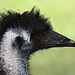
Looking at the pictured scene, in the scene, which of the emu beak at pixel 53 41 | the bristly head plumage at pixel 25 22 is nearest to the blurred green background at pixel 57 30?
the emu beak at pixel 53 41

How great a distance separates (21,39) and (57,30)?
4.37 meters

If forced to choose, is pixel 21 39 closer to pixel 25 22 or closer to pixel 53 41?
pixel 25 22

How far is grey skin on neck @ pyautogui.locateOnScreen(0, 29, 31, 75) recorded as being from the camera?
132 inches

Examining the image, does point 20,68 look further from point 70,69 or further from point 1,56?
point 70,69

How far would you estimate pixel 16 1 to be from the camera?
9.60m

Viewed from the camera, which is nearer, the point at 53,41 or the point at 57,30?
the point at 53,41

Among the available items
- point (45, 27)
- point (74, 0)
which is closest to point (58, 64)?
point (45, 27)

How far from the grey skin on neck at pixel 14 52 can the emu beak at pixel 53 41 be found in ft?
0.76

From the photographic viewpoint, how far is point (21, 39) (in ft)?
11.4

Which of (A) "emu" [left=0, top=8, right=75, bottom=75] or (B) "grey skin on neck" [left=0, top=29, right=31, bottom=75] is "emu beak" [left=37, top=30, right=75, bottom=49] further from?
(B) "grey skin on neck" [left=0, top=29, right=31, bottom=75]

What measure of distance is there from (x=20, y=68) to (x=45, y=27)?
1.85ft

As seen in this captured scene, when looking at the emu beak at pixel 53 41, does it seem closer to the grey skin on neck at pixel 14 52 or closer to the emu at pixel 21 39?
the emu at pixel 21 39

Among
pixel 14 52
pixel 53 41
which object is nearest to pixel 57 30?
pixel 53 41

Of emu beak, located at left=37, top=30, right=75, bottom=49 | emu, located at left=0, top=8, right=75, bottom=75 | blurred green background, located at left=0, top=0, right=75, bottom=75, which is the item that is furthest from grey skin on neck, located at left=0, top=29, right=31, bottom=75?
blurred green background, located at left=0, top=0, right=75, bottom=75
